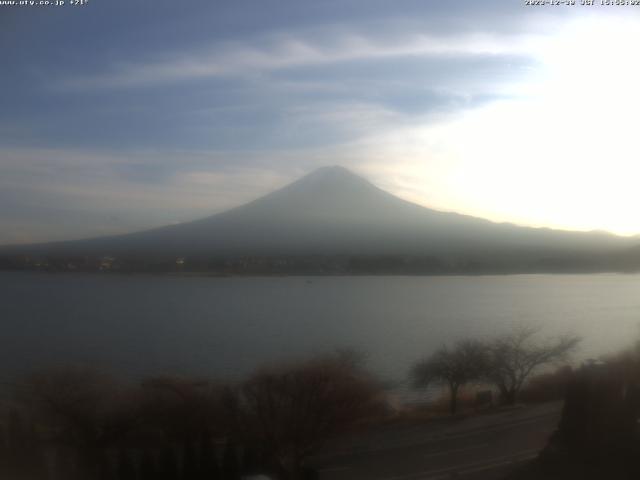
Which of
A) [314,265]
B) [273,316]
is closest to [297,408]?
[273,316]

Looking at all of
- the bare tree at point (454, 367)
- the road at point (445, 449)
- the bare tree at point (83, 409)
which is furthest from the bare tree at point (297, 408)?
the bare tree at point (83, 409)

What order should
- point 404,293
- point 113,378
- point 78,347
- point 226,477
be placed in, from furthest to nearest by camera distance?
point 404,293 < point 78,347 < point 113,378 < point 226,477

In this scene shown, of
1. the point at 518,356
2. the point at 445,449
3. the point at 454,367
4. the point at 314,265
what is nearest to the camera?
the point at 445,449

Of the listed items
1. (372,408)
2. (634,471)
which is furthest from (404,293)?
(634,471)

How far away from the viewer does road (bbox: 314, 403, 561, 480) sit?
290 centimetres

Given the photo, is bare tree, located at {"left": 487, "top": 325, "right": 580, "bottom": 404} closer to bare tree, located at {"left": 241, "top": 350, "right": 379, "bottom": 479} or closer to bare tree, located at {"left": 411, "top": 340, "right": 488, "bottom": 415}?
bare tree, located at {"left": 411, "top": 340, "right": 488, "bottom": 415}

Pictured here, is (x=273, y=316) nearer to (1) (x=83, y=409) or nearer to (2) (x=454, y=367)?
(2) (x=454, y=367)

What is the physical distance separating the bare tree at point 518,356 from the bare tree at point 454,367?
8 centimetres

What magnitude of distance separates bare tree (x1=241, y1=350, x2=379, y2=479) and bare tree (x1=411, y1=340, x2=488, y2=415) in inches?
16.8

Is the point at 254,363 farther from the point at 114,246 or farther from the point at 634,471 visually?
the point at 634,471

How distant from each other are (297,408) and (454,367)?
104 centimetres

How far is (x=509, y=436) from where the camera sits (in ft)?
10.4

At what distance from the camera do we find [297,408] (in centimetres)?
306

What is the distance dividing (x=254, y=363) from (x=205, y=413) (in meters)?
0.42
